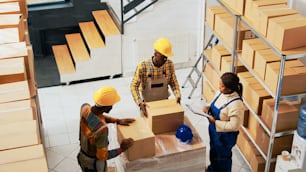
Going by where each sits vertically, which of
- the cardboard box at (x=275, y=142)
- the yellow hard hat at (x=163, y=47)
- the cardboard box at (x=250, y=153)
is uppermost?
the yellow hard hat at (x=163, y=47)

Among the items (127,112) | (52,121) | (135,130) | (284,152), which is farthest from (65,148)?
(284,152)

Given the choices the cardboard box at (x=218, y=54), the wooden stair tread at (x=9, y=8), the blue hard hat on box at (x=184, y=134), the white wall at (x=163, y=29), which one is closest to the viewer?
the blue hard hat on box at (x=184, y=134)

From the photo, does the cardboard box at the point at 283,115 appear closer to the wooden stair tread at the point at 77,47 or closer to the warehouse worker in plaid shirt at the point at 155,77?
the warehouse worker in plaid shirt at the point at 155,77

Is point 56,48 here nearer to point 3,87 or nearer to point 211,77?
point 211,77

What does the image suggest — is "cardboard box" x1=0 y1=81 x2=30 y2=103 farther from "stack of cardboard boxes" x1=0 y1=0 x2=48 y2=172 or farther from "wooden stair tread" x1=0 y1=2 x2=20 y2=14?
"wooden stair tread" x1=0 y1=2 x2=20 y2=14

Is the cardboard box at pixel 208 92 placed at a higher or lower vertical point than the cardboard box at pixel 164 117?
lower

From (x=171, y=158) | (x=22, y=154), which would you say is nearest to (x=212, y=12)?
(x=171, y=158)

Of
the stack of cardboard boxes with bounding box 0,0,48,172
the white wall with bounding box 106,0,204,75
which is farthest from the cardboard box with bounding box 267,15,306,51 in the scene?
the white wall with bounding box 106,0,204,75

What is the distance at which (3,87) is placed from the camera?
4426 mm

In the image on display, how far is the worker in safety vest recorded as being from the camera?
172 inches

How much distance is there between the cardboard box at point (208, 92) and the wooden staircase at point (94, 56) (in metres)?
1.52

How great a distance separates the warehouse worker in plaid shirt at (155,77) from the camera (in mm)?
5129

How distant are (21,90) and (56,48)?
3.90 m

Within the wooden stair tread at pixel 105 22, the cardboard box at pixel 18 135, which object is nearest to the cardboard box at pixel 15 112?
the cardboard box at pixel 18 135
